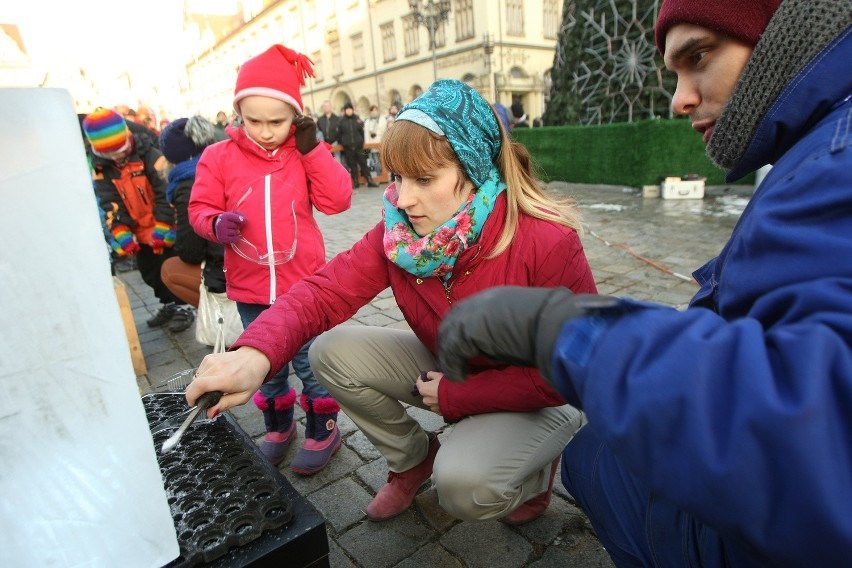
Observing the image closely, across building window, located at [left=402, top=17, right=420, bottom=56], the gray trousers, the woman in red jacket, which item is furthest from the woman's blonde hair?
building window, located at [left=402, top=17, right=420, bottom=56]

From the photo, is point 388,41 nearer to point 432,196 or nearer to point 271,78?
point 271,78

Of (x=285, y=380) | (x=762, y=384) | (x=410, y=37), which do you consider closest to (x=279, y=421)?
(x=285, y=380)

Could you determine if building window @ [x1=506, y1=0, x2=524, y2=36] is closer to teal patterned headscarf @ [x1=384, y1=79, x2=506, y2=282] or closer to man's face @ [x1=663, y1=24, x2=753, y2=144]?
teal patterned headscarf @ [x1=384, y1=79, x2=506, y2=282]

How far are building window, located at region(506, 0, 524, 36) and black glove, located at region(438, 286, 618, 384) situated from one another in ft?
Result: 97.9

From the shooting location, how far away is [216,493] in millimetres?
1201

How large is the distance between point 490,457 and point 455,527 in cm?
44

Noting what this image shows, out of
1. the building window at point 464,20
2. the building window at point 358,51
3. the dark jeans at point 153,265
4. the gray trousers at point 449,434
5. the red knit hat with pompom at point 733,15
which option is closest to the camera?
the red knit hat with pompom at point 733,15

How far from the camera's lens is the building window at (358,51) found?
34.5m

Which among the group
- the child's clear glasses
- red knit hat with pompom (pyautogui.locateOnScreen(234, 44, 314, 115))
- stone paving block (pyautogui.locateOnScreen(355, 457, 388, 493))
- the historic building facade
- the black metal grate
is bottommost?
stone paving block (pyautogui.locateOnScreen(355, 457, 388, 493))

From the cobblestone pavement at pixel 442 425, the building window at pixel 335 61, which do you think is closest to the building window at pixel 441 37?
the building window at pixel 335 61

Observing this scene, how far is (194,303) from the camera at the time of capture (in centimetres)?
356

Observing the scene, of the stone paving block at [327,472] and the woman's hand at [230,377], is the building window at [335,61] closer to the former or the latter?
the stone paving block at [327,472]

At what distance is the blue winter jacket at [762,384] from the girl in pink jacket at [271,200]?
182cm

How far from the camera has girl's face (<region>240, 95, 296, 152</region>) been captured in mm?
2352
